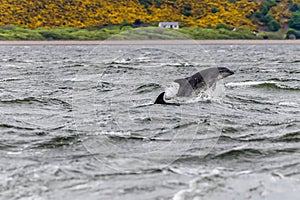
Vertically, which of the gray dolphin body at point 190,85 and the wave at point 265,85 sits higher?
the gray dolphin body at point 190,85

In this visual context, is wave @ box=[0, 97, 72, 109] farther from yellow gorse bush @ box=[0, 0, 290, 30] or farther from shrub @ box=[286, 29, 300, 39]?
shrub @ box=[286, 29, 300, 39]

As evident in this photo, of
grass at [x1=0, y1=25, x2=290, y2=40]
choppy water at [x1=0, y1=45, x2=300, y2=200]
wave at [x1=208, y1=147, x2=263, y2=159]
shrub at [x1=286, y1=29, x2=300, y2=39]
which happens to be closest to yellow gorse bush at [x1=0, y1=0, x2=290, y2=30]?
grass at [x1=0, y1=25, x2=290, y2=40]

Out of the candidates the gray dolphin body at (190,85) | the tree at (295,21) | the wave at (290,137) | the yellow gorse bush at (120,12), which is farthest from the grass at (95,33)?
the wave at (290,137)

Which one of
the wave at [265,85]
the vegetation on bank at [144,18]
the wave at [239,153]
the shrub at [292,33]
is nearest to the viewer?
the wave at [239,153]

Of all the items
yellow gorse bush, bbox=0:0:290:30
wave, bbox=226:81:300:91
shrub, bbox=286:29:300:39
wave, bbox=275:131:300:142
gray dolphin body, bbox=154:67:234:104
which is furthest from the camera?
yellow gorse bush, bbox=0:0:290:30

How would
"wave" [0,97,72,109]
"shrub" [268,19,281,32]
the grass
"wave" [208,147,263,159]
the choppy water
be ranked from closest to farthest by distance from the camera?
the choppy water, "wave" [208,147,263,159], "wave" [0,97,72,109], the grass, "shrub" [268,19,281,32]

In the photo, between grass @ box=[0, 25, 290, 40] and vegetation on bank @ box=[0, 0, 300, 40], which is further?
vegetation on bank @ box=[0, 0, 300, 40]

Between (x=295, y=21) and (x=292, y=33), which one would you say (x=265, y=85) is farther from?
(x=295, y=21)

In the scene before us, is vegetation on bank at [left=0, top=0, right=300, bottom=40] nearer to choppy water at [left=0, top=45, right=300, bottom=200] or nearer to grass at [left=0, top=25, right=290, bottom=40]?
grass at [left=0, top=25, right=290, bottom=40]

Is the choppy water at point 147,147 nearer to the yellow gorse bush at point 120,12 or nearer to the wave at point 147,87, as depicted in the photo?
the wave at point 147,87

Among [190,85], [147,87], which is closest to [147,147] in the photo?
[190,85]

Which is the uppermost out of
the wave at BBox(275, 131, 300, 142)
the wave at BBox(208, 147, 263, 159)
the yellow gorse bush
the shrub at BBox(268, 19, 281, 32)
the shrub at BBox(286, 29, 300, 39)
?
the wave at BBox(208, 147, 263, 159)

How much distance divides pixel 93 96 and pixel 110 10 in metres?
132

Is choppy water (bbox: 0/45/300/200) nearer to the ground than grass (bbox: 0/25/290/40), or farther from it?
farther from it
